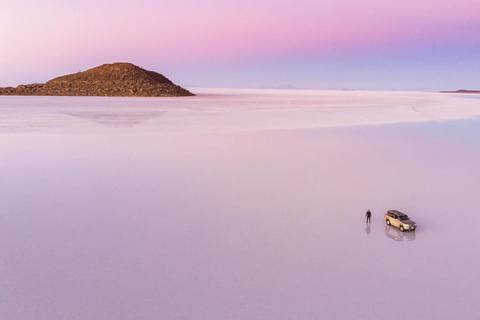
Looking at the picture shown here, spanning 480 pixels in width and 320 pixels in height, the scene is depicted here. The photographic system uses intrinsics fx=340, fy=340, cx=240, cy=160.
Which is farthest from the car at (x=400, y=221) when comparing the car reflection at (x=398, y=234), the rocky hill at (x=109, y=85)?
the rocky hill at (x=109, y=85)

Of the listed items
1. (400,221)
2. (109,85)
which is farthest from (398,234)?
(109,85)

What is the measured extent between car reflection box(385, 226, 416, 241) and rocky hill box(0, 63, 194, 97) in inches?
4066

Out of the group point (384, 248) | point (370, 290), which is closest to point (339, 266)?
point (370, 290)

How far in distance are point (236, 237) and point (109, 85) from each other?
117 m

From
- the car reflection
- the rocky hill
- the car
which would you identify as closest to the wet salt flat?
the car reflection

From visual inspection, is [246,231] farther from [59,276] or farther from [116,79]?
[116,79]

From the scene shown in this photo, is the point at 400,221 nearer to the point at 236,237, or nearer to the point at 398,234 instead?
the point at 398,234

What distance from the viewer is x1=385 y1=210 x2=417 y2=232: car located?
9414mm

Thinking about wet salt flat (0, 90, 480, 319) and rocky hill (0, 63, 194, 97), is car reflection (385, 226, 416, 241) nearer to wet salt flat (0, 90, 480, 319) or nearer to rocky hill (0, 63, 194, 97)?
wet salt flat (0, 90, 480, 319)

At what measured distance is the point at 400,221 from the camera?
31.2 feet

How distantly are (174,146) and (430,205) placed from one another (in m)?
15.6

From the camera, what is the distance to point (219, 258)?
8.00 metres

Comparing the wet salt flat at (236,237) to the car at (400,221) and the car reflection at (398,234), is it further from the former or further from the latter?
the car at (400,221)

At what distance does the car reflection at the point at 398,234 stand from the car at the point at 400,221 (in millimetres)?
111
